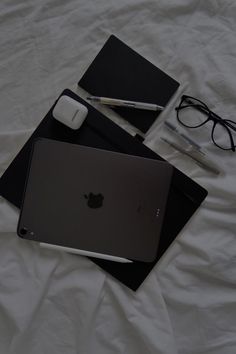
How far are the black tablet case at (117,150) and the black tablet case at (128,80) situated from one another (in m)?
0.04

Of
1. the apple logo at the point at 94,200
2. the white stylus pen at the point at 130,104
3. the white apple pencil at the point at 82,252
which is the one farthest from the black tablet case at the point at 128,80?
the white apple pencil at the point at 82,252

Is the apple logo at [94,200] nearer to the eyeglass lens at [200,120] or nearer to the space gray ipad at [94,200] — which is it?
the space gray ipad at [94,200]

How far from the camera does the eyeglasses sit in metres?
0.84

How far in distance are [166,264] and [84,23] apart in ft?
1.83

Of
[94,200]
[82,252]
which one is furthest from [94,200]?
[82,252]

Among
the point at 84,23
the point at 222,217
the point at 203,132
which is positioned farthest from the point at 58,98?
the point at 222,217

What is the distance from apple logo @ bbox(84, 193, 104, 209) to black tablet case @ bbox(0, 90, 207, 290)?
110mm

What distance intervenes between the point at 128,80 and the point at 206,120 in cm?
19

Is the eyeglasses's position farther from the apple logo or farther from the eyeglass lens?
the apple logo

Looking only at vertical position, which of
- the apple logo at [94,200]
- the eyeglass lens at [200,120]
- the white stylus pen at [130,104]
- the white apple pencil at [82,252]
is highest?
the eyeglass lens at [200,120]

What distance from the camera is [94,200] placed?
0.81m

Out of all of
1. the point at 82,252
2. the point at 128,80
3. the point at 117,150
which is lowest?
the point at 82,252

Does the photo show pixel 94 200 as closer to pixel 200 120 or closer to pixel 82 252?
pixel 82 252

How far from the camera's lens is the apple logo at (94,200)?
80 cm
